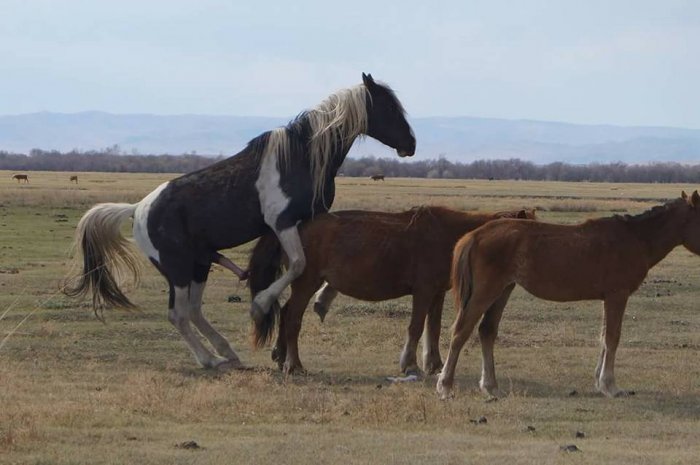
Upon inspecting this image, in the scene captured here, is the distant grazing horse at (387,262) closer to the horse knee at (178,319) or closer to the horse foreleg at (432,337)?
the horse foreleg at (432,337)

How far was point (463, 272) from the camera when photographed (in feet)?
36.0

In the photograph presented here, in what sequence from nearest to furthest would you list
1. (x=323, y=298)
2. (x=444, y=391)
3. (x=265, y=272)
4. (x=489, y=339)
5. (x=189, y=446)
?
(x=189, y=446) → (x=444, y=391) → (x=489, y=339) → (x=265, y=272) → (x=323, y=298)

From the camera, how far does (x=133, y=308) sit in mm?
13383

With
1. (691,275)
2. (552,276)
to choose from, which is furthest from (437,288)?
(691,275)

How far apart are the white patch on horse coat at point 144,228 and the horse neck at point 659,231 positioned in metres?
4.81

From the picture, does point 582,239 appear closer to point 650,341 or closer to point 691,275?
point 650,341

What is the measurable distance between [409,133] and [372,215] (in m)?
1.06

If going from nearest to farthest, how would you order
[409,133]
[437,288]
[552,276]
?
[552,276] → [437,288] → [409,133]

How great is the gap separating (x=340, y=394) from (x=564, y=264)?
7.56ft

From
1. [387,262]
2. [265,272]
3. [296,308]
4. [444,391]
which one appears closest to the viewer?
[444,391]

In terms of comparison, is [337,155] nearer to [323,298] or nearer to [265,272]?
[265,272]

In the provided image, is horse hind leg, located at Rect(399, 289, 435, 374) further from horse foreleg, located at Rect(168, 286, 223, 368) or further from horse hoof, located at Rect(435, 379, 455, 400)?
horse foreleg, located at Rect(168, 286, 223, 368)

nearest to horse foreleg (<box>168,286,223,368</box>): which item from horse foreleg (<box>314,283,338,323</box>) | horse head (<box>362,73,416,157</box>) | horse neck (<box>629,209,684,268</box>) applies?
horse foreleg (<box>314,283,338,323</box>)

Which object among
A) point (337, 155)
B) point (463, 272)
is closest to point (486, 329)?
point (463, 272)
